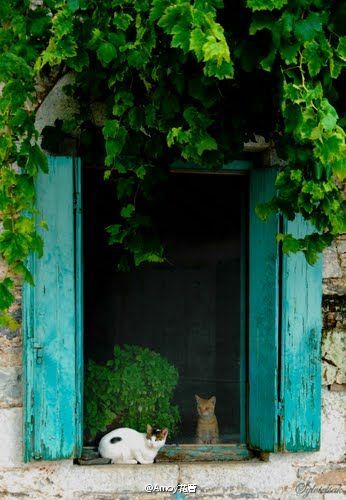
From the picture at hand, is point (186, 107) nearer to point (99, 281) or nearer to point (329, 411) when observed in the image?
point (99, 281)

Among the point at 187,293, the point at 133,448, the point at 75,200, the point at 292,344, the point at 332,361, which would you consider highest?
the point at 75,200

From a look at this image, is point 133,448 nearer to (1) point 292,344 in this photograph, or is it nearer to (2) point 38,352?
(2) point 38,352

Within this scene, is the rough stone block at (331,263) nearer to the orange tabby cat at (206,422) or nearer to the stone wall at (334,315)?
the stone wall at (334,315)

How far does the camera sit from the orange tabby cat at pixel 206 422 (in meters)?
4.34

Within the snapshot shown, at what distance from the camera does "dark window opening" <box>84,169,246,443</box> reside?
14.1 ft

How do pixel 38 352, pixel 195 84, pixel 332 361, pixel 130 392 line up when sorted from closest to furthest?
pixel 195 84 < pixel 38 352 < pixel 332 361 < pixel 130 392

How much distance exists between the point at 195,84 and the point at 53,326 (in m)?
1.49

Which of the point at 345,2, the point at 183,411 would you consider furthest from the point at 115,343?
the point at 345,2

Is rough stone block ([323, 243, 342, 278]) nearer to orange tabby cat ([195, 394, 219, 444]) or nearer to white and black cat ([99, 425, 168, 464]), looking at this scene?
orange tabby cat ([195, 394, 219, 444])

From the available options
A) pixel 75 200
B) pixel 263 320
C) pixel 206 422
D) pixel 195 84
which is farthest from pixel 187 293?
pixel 195 84

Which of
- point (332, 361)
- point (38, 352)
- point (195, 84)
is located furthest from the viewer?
point (332, 361)

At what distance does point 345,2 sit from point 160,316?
2033mm

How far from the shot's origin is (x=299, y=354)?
412cm

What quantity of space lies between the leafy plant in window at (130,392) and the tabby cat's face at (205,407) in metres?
0.15
